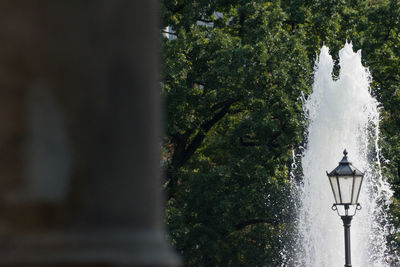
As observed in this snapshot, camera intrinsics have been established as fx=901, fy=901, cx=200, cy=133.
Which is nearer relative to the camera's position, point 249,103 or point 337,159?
point 337,159

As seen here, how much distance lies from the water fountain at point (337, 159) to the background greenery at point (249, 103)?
0.70 m

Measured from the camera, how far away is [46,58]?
175 cm

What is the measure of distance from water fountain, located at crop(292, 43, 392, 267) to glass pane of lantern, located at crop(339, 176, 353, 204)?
9943mm

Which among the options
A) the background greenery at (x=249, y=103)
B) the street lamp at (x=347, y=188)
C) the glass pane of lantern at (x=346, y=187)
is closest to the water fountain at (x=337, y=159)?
the background greenery at (x=249, y=103)

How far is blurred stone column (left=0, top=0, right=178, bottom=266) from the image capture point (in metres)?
1.71

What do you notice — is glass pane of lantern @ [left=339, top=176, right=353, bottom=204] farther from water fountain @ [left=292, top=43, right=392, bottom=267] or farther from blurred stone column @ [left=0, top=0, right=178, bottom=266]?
blurred stone column @ [left=0, top=0, right=178, bottom=266]

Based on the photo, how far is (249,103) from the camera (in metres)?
26.0

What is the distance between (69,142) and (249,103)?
24.4 m

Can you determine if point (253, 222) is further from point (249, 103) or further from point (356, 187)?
point (356, 187)

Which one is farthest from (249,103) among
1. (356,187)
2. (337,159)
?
(356,187)

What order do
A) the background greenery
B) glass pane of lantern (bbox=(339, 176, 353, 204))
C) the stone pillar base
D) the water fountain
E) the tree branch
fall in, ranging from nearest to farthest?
the stone pillar base, glass pane of lantern (bbox=(339, 176, 353, 204)), the water fountain, the background greenery, the tree branch

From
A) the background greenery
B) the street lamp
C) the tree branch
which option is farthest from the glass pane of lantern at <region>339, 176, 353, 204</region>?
the tree branch

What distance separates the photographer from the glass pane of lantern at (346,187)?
1228 cm

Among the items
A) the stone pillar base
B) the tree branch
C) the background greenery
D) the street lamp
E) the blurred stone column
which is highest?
the background greenery
